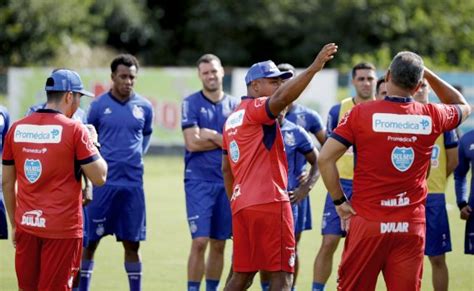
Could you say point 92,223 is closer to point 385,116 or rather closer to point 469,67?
point 385,116

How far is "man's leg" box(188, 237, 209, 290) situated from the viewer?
11117 mm

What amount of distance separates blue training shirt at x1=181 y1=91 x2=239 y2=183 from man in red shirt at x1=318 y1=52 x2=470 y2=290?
3681 mm

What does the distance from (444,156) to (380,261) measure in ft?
11.5

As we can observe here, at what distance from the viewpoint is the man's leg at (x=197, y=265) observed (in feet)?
36.5

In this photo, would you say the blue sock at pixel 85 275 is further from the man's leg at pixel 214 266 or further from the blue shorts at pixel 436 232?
the blue shorts at pixel 436 232

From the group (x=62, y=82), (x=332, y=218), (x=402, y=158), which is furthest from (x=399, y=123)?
(x=332, y=218)

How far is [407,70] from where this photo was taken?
25.6 feet

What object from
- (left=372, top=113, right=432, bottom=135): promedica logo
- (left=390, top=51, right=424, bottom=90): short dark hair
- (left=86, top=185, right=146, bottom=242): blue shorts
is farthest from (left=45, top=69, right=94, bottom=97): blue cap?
(left=86, top=185, right=146, bottom=242): blue shorts

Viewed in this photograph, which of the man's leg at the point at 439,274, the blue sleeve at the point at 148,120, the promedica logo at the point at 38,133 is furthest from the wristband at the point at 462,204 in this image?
the promedica logo at the point at 38,133

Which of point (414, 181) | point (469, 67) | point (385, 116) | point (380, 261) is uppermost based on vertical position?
point (469, 67)

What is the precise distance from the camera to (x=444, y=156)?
11.1 m

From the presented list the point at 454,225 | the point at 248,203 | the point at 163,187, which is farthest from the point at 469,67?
the point at 248,203

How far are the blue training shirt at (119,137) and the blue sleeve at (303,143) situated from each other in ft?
6.38

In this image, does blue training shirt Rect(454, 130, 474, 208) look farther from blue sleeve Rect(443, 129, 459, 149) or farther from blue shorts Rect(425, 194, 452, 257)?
blue shorts Rect(425, 194, 452, 257)
